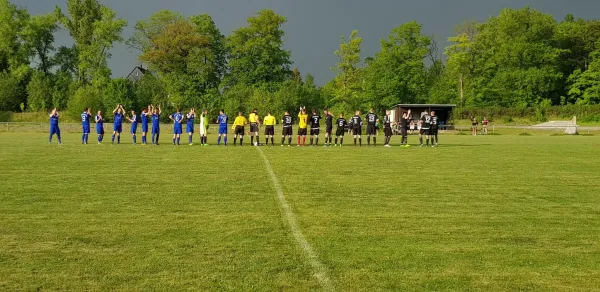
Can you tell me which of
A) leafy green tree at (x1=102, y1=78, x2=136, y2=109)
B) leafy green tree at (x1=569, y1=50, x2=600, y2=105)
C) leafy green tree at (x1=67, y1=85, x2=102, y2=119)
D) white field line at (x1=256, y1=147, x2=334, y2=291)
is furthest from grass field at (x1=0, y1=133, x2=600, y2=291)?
leafy green tree at (x1=569, y1=50, x2=600, y2=105)

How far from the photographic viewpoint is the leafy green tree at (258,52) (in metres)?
70.3

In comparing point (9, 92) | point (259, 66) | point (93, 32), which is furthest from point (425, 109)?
point (9, 92)

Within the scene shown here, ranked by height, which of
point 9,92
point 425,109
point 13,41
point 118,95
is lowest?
point 425,109

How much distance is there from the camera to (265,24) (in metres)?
71.1

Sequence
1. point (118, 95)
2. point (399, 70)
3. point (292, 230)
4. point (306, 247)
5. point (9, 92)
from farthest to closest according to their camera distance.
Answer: point (399, 70) → point (9, 92) → point (118, 95) → point (292, 230) → point (306, 247)

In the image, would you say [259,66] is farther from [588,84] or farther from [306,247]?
[306,247]

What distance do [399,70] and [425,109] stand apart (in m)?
14.3

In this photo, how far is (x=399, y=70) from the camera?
69.7 m

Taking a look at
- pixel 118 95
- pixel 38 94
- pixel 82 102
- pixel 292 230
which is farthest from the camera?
pixel 38 94

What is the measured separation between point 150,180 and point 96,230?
18.2 feet

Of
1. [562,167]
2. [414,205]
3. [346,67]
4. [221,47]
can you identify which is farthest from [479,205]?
[221,47]

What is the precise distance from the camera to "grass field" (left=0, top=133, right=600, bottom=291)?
538cm

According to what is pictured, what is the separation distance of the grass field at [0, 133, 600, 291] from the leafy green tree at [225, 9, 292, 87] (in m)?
56.5

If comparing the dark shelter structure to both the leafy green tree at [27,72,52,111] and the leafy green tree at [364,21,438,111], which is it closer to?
the leafy green tree at [364,21,438,111]
